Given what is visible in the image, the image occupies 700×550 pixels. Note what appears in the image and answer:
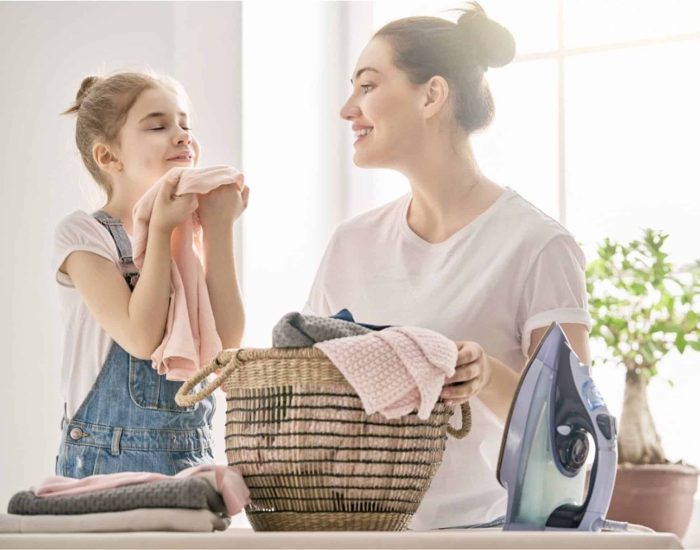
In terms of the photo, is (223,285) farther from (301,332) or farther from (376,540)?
(376,540)

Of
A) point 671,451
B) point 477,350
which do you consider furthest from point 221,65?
point 477,350

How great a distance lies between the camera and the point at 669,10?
2.48 metres

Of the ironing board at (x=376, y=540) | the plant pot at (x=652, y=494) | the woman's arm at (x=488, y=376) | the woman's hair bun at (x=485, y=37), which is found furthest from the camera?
the plant pot at (x=652, y=494)

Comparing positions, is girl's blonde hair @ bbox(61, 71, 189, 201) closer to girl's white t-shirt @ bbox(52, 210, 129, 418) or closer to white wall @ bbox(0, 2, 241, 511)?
girl's white t-shirt @ bbox(52, 210, 129, 418)

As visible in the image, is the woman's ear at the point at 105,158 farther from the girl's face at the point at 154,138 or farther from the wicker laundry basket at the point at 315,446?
the wicker laundry basket at the point at 315,446

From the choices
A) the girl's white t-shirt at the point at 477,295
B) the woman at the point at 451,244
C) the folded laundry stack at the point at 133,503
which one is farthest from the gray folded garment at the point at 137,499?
the girl's white t-shirt at the point at 477,295

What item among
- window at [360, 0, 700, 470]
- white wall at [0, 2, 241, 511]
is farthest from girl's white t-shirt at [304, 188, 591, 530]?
window at [360, 0, 700, 470]

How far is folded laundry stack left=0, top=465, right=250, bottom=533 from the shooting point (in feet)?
2.93

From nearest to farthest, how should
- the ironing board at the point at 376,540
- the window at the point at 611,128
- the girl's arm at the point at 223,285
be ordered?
the ironing board at the point at 376,540 < the girl's arm at the point at 223,285 < the window at the point at 611,128

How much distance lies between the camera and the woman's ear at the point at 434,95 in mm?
1585

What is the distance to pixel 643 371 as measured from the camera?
204 centimetres

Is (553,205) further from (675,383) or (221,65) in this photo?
(221,65)

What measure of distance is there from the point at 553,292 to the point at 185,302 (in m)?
0.49

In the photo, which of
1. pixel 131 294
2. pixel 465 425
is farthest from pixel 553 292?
pixel 131 294
